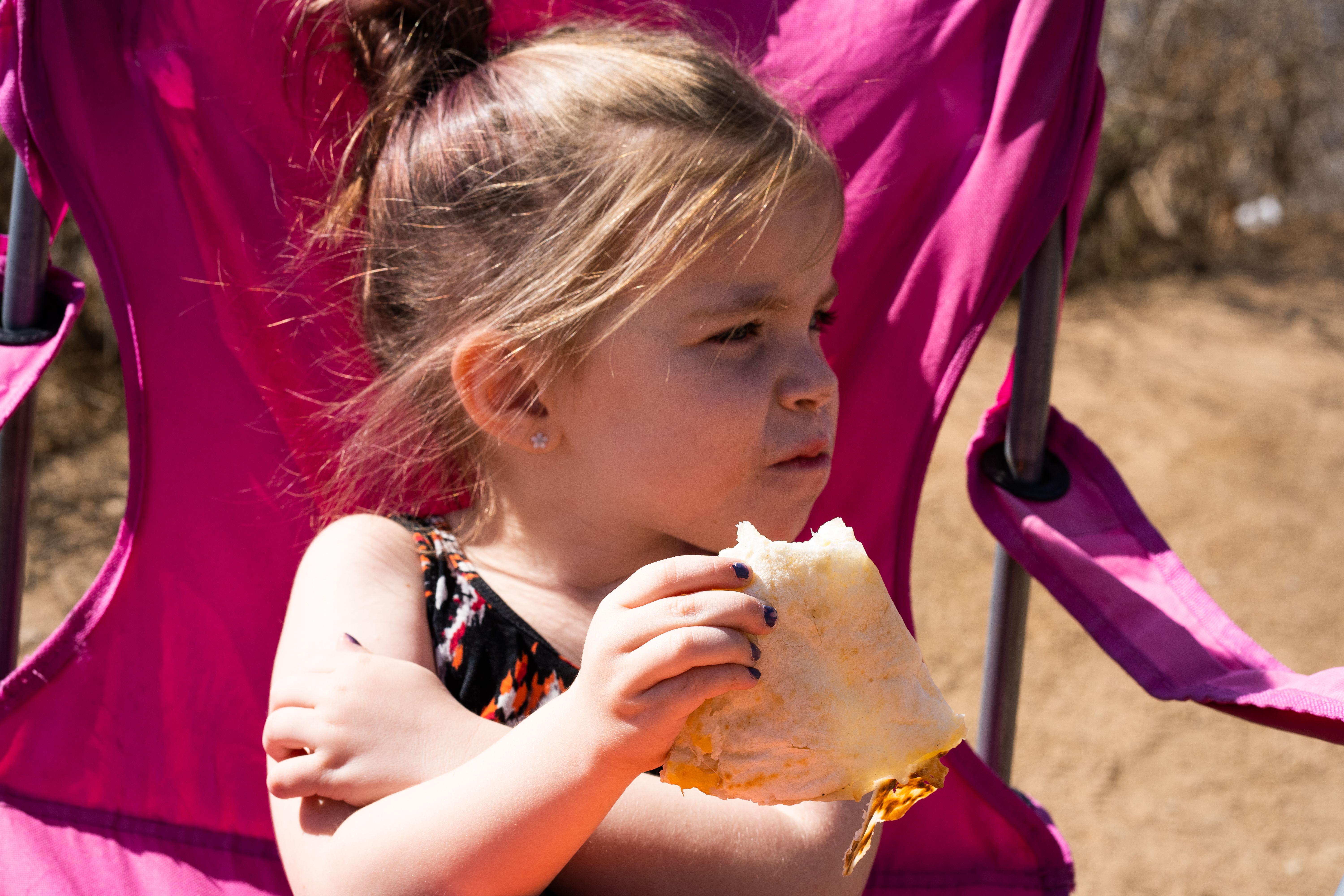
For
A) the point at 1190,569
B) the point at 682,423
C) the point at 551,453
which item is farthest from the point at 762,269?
the point at 1190,569

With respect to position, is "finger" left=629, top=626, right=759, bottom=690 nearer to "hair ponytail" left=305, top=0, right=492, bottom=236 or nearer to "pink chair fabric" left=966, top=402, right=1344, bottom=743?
"pink chair fabric" left=966, top=402, right=1344, bottom=743

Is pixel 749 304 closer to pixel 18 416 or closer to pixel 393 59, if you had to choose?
pixel 393 59

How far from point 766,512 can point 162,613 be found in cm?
65

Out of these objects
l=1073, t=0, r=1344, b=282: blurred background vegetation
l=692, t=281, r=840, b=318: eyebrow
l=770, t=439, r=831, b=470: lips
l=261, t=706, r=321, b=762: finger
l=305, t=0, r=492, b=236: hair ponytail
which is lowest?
l=1073, t=0, r=1344, b=282: blurred background vegetation

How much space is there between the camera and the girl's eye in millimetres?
1067

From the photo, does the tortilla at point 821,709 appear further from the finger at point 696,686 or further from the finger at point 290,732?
the finger at point 290,732

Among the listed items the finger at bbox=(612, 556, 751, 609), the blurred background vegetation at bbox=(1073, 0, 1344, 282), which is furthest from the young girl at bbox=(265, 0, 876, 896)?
the blurred background vegetation at bbox=(1073, 0, 1344, 282)

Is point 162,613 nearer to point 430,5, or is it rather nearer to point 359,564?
point 359,564

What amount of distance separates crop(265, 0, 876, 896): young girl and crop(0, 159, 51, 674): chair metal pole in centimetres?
30

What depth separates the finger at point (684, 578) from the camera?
2.69 feet

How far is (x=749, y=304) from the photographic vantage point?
41.9 inches

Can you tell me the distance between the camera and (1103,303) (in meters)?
4.16

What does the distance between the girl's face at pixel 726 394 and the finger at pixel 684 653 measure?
0.91 ft

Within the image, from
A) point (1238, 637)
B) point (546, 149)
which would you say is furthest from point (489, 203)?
point (1238, 637)
